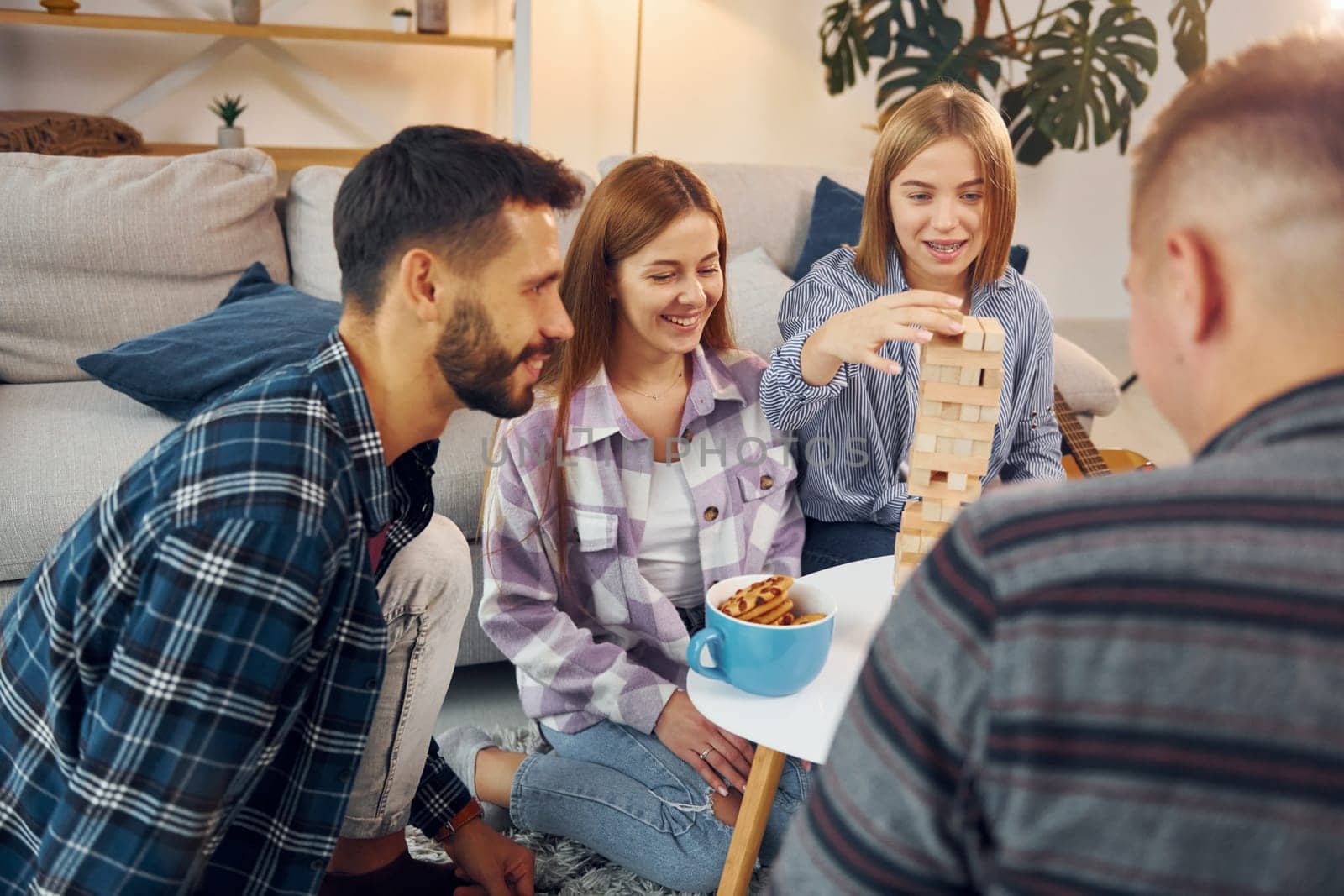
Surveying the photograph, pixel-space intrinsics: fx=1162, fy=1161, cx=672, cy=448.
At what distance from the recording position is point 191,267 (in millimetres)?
2275

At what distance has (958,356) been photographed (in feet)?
3.81

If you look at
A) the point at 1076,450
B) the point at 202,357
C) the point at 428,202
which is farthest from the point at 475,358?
the point at 1076,450

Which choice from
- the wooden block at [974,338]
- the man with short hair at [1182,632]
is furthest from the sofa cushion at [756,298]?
the man with short hair at [1182,632]

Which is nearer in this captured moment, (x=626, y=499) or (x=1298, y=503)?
(x=1298, y=503)

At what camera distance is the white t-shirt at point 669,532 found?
156cm

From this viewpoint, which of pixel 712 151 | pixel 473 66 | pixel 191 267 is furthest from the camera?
pixel 712 151

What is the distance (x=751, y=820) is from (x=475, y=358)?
583 mm

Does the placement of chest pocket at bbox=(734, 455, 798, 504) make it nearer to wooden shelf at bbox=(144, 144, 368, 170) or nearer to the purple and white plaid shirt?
the purple and white plaid shirt

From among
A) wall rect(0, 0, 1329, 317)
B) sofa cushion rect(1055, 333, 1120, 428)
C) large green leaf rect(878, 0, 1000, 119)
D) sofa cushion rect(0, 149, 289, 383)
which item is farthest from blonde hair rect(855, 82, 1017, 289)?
wall rect(0, 0, 1329, 317)

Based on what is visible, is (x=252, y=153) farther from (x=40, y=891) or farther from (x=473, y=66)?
(x=40, y=891)

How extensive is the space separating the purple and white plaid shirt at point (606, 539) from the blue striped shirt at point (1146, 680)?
1020 millimetres

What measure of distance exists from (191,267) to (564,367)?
114 cm

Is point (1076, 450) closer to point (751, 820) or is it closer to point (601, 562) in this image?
point (601, 562)

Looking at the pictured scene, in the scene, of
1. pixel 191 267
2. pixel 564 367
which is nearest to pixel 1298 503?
pixel 564 367
